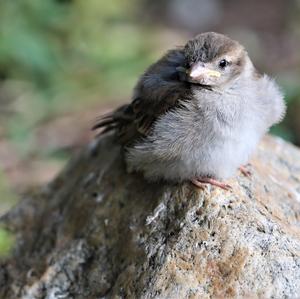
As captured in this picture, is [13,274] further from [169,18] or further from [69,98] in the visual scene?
[169,18]

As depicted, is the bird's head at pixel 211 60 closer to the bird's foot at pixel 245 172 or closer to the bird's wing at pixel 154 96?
the bird's wing at pixel 154 96

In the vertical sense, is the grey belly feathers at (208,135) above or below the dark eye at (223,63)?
below

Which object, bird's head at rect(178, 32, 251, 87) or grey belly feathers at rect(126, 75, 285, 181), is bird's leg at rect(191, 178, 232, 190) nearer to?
grey belly feathers at rect(126, 75, 285, 181)

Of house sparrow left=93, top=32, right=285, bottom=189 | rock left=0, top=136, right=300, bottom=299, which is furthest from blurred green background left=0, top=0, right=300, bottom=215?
house sparrow left=93, top=32, right=285, bottom=189

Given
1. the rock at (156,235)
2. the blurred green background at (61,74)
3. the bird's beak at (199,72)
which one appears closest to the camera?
the rock at (156,235)

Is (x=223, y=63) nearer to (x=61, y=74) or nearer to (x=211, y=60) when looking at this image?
(x=211, y=60)

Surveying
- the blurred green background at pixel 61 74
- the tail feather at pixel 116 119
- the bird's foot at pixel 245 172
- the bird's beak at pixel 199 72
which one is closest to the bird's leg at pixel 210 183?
the bird's foot at pixel 245 172

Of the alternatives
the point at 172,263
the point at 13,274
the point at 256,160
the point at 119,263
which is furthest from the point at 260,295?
the point at 13,274
